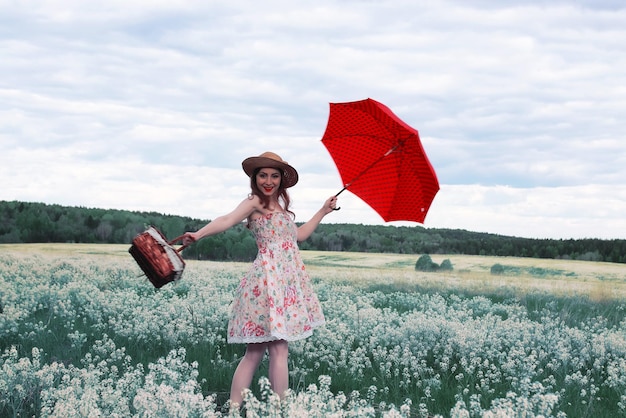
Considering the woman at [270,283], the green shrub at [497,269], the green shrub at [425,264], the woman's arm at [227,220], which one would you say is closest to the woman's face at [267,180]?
the woman at [270,283]

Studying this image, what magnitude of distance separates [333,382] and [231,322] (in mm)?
1888

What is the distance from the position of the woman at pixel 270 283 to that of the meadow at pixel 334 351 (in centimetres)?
43

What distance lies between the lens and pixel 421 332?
375 inches

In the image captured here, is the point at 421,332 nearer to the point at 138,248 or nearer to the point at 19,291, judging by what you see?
the point at 138,248

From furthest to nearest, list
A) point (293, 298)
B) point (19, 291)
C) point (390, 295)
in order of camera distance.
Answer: point (390, 295)
point (19, 291)
point (293, 298)

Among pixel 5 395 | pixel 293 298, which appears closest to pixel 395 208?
pixel 293 298

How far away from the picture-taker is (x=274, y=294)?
21.0ft

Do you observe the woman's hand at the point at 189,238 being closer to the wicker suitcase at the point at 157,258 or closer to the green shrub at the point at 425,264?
the wicker suitcase at the point at 157,258

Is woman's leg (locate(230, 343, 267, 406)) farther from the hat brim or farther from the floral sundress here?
the hat brim

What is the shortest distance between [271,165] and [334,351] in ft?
10.2

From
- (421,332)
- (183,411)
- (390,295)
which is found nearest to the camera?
(183,411)

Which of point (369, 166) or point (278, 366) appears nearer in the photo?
point (278, 366)

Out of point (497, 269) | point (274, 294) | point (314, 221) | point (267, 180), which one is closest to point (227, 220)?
point (267, 180)

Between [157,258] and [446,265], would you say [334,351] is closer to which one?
[157,258]
